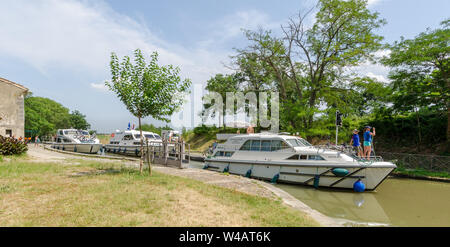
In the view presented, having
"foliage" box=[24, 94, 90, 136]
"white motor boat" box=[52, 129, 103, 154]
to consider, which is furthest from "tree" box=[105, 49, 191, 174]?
"foliage" box=[24, 94, 90, 136]

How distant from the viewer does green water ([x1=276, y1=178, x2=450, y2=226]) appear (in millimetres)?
7422

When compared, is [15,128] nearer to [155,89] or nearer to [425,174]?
[155,89]

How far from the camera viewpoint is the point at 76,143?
26.8 meters

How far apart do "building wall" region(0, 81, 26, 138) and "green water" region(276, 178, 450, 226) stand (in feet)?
70.6

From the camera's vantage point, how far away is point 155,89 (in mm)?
9555

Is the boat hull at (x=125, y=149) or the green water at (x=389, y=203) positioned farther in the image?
the boat hull at (x=125, y=149)

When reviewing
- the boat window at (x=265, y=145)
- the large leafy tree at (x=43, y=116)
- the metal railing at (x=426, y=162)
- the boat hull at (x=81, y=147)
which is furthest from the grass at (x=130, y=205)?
the large leafy tree at (x=43, y=116)

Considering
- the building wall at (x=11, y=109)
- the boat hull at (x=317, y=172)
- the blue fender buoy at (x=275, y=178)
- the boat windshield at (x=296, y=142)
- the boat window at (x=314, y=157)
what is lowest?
the blue fender buoy at (x=275, y=178)

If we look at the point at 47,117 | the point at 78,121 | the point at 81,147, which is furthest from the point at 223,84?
the point at 47,117

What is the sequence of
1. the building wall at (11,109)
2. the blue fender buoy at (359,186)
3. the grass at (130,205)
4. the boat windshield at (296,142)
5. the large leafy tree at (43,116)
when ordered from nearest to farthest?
the grass at (130,205), the blue fender buoy at (359,186), the boat windshield at (296,142), the building wall at (11,109), the large leafy tree at (43,116)

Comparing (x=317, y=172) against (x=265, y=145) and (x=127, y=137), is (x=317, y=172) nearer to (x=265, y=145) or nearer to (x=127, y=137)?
(x=265, y=145)

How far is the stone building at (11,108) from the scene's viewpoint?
18328 mm

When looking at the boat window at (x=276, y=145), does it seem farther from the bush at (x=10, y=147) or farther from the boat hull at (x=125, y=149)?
the boat hull at (x=125, y=149)
